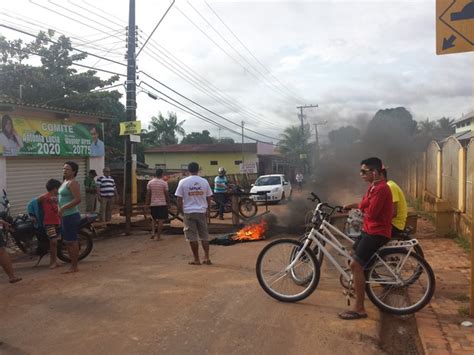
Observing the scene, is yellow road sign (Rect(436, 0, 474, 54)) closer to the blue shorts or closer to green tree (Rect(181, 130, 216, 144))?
the blue shorts

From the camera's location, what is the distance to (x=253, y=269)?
7367 millimetres

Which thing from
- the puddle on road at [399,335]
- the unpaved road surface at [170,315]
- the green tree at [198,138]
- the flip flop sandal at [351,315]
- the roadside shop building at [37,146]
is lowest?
the puddle on road at [399,335]

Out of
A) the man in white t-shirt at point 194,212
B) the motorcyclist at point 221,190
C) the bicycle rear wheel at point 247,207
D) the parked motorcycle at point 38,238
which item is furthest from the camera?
the bicycle rear wheel at point 247,207

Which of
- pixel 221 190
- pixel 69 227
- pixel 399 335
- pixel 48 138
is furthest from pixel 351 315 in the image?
pixel 221 190

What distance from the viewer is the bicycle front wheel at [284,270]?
5.55m

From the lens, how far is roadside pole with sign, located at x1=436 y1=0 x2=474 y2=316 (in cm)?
487

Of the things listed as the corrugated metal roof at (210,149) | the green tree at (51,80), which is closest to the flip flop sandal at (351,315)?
the green tree at (51,80)

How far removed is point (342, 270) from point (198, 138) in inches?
2280

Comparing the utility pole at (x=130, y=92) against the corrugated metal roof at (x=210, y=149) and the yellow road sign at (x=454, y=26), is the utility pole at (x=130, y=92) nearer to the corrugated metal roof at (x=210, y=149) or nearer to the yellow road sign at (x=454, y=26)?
the yellow road sign at (x=454, y=26)

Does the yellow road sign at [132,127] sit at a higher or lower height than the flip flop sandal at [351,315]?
higher

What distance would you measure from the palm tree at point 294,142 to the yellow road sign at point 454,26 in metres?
47.1

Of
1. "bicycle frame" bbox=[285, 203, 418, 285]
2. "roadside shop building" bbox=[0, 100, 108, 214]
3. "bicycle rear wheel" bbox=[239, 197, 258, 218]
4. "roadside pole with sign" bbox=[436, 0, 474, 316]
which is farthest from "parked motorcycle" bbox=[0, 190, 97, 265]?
"bicycle rear wheel" bbox=[239, 197, 258, 218]

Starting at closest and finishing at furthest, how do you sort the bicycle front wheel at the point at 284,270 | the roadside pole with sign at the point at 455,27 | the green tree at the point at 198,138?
the roadside pole with sign at the point at 455,27
the bicycle front wheel at the point at 284,270
the green tree at the point at 198,138

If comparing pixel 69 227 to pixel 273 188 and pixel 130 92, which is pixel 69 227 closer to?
pixel 130 92
